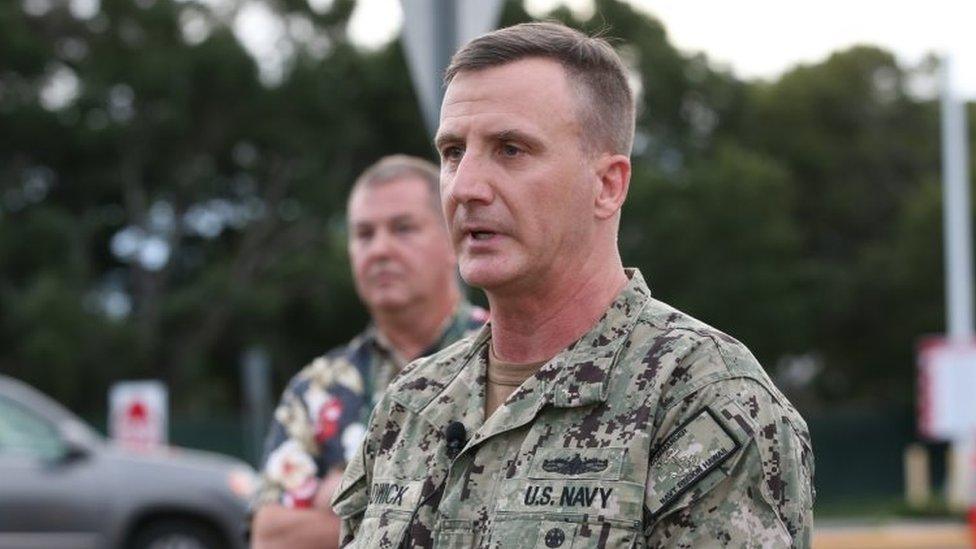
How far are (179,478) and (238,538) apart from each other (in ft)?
2.27

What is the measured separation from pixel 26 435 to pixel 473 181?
10918 millimetres

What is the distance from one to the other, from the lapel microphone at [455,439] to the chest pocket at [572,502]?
16cm

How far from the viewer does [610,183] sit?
2570 millimetres

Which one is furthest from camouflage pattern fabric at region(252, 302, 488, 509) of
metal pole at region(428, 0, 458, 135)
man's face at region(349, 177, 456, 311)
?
metal pole at region(428, 0, 458, 135)

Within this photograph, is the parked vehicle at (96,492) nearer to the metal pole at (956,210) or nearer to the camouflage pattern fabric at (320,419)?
the camouflage pattern fabric at (320,419)

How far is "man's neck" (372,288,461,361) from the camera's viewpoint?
4676mm

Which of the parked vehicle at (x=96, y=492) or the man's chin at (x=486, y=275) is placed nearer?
the man's chin at (x=486, y=275)

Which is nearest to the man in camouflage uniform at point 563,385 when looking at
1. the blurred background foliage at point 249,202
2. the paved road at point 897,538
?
the paved road at point 897,538

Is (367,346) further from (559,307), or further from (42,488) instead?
(42,488)

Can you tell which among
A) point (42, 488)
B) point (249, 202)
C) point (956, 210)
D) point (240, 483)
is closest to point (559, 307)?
point (42, 488)

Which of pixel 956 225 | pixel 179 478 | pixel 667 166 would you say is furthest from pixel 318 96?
pixel 179 478

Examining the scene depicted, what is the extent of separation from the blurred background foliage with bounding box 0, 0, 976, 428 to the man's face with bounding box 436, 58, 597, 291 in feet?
87.0

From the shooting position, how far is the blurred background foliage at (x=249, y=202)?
30938 mm

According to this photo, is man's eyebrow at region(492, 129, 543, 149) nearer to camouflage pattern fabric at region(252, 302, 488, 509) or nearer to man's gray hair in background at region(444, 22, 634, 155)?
man's gray hair in background at region(444, 22, 634, 155)
